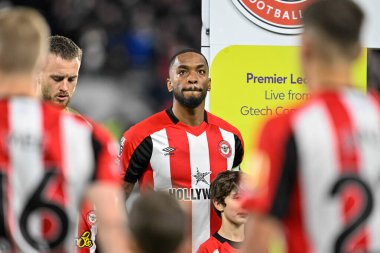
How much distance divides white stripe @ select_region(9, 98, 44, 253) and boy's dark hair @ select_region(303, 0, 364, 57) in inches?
37.5

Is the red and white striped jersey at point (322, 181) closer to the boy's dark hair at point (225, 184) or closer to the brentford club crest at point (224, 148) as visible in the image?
the boy's dark hair at point (225, 184)

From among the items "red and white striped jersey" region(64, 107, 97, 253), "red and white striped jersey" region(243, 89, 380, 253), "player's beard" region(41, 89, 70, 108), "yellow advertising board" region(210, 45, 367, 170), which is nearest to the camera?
"red and white striped jersey" region(243, 89, 380, 253)

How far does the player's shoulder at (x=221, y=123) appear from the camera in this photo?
604 cm

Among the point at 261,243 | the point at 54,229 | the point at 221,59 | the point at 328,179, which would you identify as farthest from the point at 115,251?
the point at 221,59

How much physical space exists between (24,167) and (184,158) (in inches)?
125

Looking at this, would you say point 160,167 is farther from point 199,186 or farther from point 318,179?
point 318,179

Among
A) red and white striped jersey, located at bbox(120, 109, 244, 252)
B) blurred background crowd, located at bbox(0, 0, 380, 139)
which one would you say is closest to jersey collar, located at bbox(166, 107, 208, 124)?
red and white striped jersey, located at bbox(120, 109, 244, 252)

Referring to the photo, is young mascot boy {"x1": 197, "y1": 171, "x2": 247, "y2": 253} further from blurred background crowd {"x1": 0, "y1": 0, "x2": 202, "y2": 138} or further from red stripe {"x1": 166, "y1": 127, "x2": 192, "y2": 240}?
blurred background crowd {"x1": 0, "y1": 0, "x2": 202, "y2": 138}

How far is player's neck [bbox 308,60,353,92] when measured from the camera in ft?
8.66

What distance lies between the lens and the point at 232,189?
5543 mm

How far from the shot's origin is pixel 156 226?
2.58 metres

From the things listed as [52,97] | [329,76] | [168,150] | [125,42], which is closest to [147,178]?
[168,150]

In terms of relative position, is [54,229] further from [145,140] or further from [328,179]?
[145,140]

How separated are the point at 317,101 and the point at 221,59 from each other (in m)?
3.49
